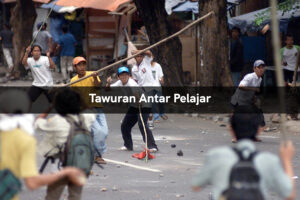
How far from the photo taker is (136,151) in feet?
39.7

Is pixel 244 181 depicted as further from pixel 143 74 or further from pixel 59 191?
pixel 143 74

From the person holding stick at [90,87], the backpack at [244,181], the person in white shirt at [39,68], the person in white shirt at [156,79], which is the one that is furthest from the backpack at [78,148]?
the person in white shirt at [156,79]

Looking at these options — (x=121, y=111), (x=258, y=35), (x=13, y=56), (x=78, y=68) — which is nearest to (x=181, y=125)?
(x=121, y=111)

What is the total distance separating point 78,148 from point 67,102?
348mm

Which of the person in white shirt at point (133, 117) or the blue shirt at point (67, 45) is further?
Result: the blue shirt at point (67, 45)

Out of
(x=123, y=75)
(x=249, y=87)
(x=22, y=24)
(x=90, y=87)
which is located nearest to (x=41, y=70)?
(x=123, y=75)

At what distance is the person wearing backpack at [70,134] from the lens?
570cm

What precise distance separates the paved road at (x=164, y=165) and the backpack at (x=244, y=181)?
2.19 m

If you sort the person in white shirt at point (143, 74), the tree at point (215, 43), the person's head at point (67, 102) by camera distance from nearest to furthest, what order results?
the person's head at point (67, 102) < the person in white shirt at point (143, 74) < the tree at point (215, 43)

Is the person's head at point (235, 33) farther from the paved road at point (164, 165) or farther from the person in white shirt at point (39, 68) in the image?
the person in white shirt at point (39, 68)

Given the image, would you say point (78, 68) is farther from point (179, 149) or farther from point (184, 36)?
point (184, 36)

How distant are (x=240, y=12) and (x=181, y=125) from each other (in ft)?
35.9

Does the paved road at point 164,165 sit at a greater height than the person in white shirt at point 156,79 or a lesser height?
lesser

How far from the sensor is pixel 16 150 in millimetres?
4648
